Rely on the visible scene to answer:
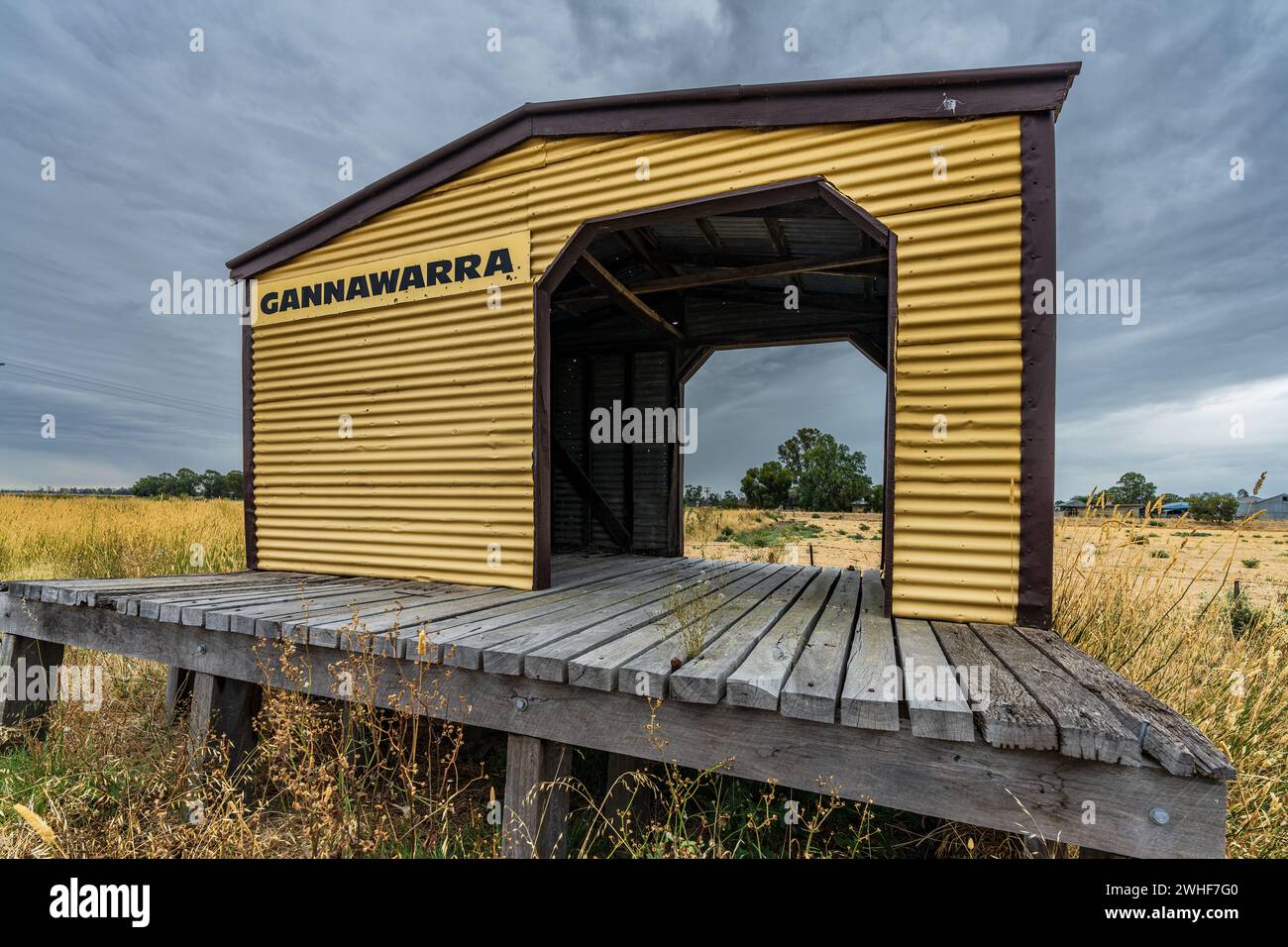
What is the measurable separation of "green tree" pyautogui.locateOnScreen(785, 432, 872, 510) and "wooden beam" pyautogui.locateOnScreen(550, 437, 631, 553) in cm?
2751

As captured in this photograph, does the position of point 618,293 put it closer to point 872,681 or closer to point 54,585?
point 872,681

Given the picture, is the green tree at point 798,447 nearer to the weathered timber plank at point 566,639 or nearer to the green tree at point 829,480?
the green tree at point 829,480

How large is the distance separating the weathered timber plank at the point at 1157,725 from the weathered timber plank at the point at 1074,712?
42 mm

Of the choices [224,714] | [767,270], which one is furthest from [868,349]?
[224,714]

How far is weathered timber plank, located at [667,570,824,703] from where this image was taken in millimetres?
2256

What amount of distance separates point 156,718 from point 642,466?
574 cm

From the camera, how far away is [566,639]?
9.55 feet

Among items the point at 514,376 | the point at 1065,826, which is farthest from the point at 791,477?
the point at 1065,826

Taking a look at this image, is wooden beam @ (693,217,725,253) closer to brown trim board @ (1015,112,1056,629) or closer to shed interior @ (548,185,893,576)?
shed interior @ (548,185,893,576)

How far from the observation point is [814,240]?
5871 mm

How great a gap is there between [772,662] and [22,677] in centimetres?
598

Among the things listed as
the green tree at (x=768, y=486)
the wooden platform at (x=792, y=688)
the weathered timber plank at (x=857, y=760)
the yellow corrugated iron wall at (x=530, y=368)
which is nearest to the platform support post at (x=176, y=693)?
the wooden platform at (x=792, y=688)

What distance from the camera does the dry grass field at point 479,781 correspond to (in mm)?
2553
